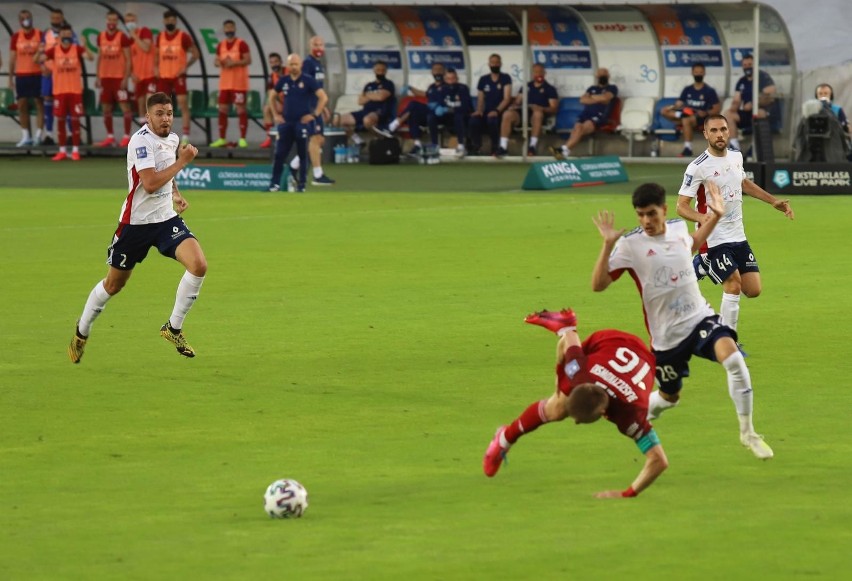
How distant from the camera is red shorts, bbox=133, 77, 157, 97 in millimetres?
37656

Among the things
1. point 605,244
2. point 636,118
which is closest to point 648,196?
point 605,244

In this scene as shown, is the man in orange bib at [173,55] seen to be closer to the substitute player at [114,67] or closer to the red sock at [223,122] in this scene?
the substitute player at [114,67]

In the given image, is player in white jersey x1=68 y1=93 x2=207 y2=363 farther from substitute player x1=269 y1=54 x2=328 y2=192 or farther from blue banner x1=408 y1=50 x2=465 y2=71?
blue banner x1=408 y1=50 x2=465 y2=71

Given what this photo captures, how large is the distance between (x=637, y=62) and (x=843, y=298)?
826 inches

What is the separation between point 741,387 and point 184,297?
16.9 ft

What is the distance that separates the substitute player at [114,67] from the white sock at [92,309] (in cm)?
2469

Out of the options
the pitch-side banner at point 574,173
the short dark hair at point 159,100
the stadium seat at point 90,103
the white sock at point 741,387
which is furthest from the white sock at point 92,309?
the stadium seat at point 90,103

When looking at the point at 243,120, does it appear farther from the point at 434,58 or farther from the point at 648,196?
the point at 648,196

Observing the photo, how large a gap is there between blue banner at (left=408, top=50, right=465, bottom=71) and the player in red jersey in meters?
29.9

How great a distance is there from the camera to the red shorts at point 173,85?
123 ft

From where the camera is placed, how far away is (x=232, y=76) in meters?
37.0

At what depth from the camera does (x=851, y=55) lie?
112ft

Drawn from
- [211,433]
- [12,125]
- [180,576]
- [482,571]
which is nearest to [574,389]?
[482,571]

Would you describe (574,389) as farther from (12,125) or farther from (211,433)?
(12,125)
